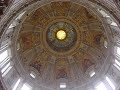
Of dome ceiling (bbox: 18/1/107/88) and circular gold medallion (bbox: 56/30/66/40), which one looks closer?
dome ceiling (bbox: 18/1/107/88)

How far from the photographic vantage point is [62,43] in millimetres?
30125

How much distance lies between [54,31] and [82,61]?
4.15 m

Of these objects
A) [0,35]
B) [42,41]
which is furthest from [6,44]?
[42,41]

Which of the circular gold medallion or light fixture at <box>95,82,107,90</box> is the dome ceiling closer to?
the circular gold medallion

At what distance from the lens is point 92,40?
2825 centimetres

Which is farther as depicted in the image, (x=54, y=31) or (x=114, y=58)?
(x=54, y=31)

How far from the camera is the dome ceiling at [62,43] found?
26.9 m

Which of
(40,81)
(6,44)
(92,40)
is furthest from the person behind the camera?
(92,40)

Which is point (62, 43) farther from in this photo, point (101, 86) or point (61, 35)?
point (101, 86)

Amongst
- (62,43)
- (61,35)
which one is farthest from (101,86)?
(61,35)

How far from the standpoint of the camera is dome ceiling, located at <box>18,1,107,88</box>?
26.9 m

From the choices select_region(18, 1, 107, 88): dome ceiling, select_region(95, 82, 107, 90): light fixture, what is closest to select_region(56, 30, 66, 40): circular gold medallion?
select_region(18, 1, 107, 88): dome ceiling

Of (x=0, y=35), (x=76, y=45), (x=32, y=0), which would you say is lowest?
(x=0, y=35)

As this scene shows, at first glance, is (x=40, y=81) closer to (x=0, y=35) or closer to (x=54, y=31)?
(x=54, y=31)
